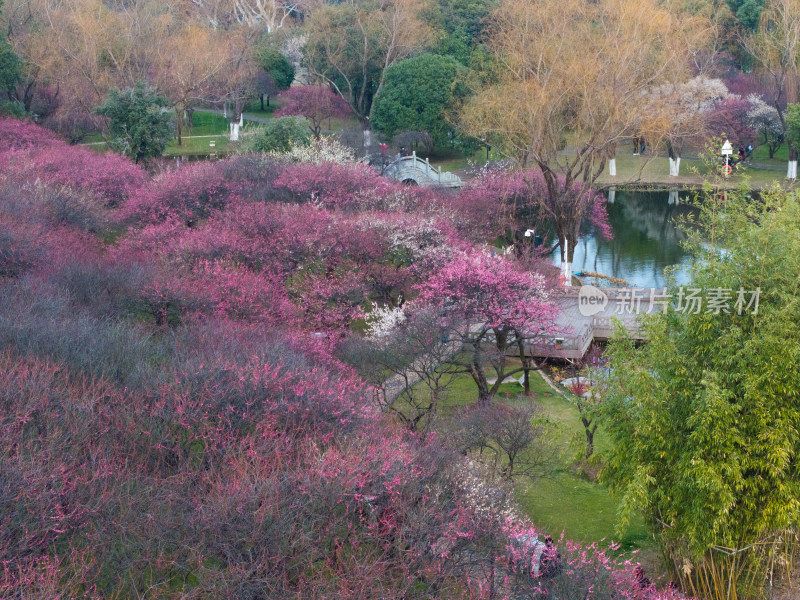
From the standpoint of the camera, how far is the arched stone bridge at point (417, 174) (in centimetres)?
3925

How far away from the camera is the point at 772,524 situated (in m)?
10.0

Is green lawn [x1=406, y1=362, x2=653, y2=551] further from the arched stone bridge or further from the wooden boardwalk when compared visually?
the arched stone bridge

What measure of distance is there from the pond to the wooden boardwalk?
319 centimetres

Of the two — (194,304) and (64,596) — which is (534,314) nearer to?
(194,304)

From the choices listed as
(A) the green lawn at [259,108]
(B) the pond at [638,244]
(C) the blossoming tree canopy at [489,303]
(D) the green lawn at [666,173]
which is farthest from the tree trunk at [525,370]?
(A) the green lawn at [259,108]

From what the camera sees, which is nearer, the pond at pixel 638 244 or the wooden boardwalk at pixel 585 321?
the wooden boardwalk at pixel 585 321

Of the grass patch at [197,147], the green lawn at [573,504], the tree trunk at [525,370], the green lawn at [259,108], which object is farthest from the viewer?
the green lawn at [259,108]

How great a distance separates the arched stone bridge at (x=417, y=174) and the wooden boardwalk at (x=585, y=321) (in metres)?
16.1

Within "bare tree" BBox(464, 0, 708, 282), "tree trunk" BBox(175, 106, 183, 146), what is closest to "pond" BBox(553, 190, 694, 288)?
"bare tree" BBox(464, 0, 708, 282)

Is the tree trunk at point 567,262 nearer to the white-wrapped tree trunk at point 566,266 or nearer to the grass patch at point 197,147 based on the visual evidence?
the white-wrapped tree trunk at point 566,266

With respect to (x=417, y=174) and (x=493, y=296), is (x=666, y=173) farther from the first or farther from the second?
(x=493, y=296)

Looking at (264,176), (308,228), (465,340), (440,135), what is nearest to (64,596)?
(465,340)

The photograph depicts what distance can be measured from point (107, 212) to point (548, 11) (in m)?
15.4

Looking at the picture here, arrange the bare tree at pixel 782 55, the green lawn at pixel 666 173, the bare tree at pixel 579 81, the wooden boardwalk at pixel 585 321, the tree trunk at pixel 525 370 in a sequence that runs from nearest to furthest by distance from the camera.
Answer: the tree trunk at pixel 525 370
the wooden boardwalk at pixel 585 321
the bare tree at pixel 579 81
the bare tree at pixel 782 55
the green lawn at pixel 666 173
